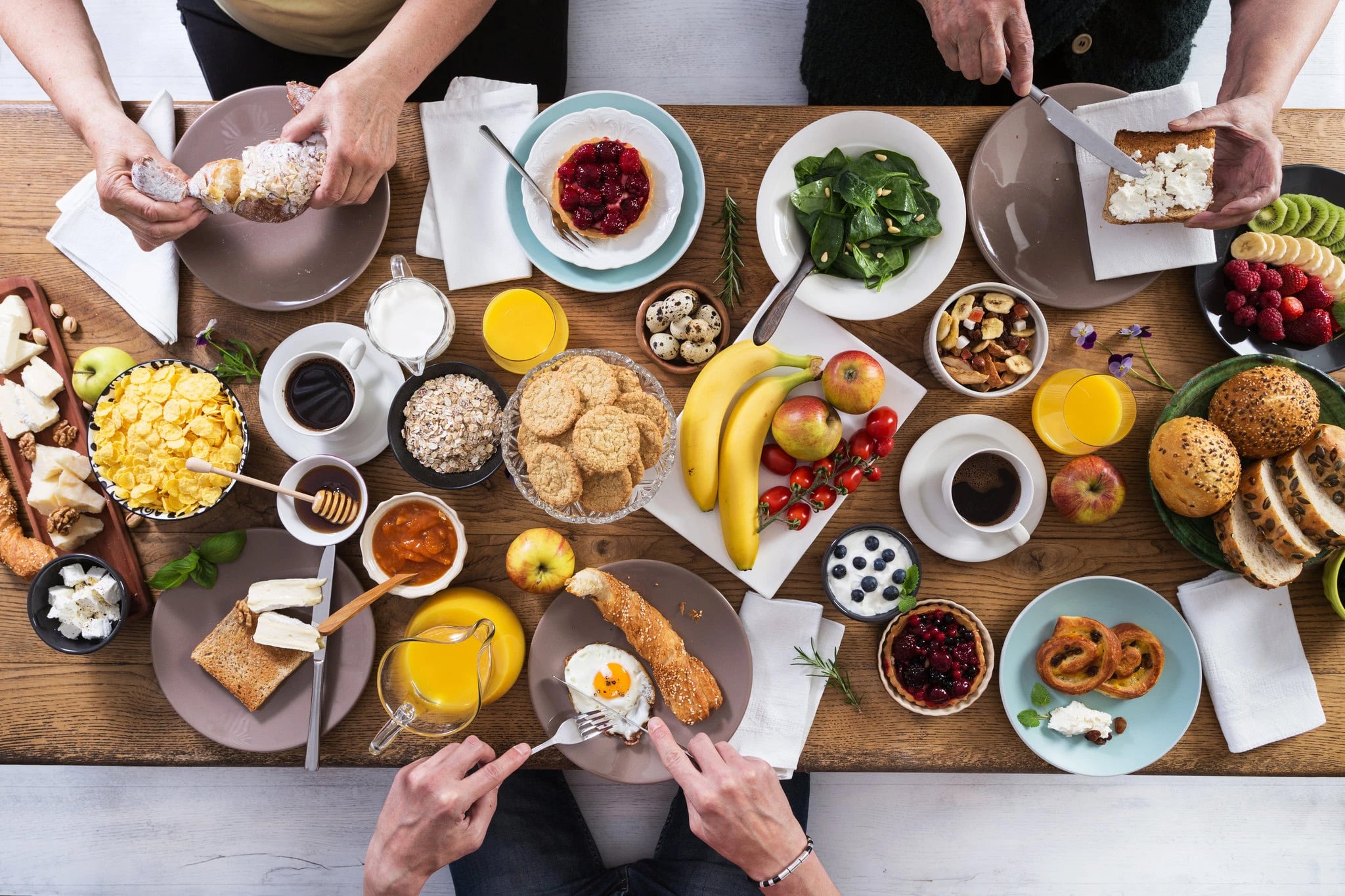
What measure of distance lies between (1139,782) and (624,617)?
235 centimetres

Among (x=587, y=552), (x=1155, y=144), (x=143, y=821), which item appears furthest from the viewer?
(x=143, y=821)

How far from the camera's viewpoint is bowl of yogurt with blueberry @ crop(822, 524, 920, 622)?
171 centimetres

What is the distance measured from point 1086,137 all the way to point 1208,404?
720mm

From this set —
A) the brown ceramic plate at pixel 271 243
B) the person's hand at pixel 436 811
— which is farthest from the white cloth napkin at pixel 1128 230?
the person's hand at pixel 436 811

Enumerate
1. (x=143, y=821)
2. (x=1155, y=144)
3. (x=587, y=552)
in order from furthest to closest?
(x=143, y=821)
(x=587, y=552)
(x=1155, y=144)

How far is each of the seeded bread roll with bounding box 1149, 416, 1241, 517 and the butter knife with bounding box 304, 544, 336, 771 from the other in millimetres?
1985

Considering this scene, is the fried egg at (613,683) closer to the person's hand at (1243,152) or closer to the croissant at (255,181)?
the croissant at (255,181)

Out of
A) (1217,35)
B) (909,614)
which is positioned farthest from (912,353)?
(1217,35)

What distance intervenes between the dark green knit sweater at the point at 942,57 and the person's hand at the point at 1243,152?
0.32 m

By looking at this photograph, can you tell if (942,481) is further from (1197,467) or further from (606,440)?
(606,440)

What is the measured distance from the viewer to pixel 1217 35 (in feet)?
9.12

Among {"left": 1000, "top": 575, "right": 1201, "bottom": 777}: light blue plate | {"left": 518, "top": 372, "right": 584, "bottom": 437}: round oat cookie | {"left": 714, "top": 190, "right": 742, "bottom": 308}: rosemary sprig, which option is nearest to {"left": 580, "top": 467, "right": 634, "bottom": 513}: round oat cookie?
{"left": 518, "top": 372, "right": 584, "bottom": 437}: round oat cookie

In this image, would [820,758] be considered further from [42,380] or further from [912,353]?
[42,380]

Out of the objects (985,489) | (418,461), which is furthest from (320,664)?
(985,489)
